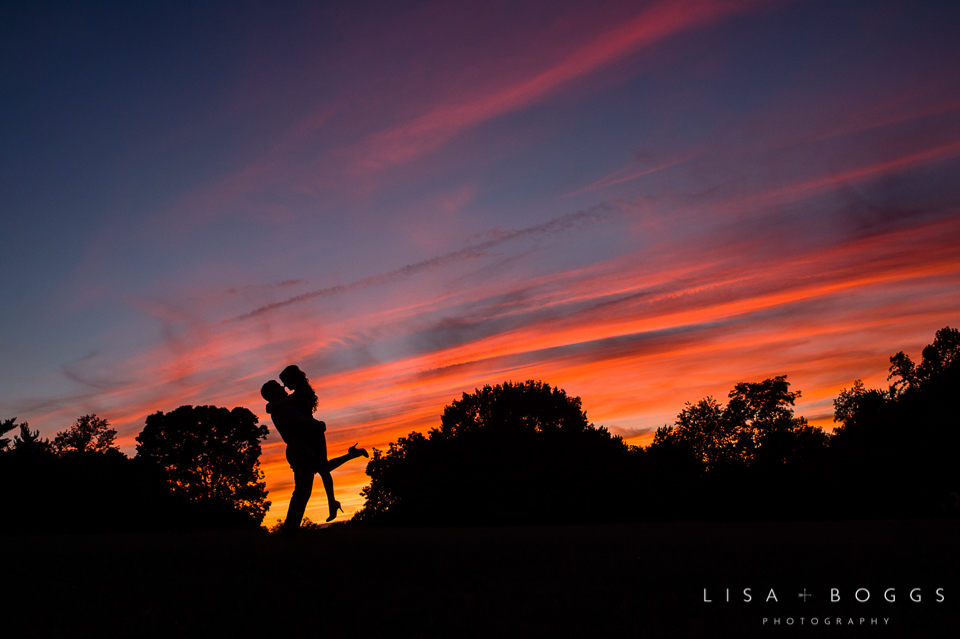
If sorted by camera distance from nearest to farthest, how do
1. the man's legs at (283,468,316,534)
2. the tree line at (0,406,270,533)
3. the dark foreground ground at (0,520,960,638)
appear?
the dark foreground ground at (0,520,960,638), the man's legs at (283,468,316,534), the tree line at (0,406,270,533)

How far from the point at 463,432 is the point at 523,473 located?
9.12 metres

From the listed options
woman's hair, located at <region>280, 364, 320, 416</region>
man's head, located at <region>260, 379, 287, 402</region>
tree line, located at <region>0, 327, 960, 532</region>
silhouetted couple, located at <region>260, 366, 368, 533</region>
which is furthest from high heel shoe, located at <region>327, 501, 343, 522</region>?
tree line, located at <region>0, 327, 960, 532</region>

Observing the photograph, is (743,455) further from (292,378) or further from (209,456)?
(292,378)

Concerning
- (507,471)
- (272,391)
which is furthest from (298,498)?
(507,471)

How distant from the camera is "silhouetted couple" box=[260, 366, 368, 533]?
13422 millimetres

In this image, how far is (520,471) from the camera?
58906 mm

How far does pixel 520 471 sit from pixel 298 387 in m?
47.7

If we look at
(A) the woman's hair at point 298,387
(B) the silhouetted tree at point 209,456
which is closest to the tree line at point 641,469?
(B) the silhouetted tree at point 209,456

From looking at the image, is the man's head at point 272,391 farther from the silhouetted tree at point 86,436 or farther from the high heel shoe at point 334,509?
the silhouetted tree at point 86,436

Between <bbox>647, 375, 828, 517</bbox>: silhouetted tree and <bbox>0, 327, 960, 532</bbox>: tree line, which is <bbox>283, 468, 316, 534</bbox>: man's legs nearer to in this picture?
<bbox>0, 327, 960, 532</bbox>: tree line

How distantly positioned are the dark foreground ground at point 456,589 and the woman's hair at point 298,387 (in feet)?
10.5

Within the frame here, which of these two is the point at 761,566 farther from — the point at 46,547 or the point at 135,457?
the point at 135,457

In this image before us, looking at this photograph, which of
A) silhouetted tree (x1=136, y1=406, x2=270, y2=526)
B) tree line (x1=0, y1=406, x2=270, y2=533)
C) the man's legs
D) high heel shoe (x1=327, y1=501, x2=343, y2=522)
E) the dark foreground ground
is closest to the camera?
the dark foreground ground

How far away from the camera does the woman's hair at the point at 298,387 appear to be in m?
13.9
